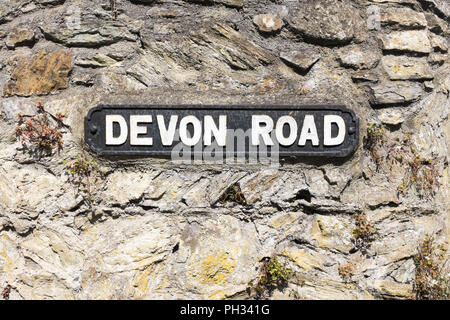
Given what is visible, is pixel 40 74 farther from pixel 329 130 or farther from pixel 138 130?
pixel 329 130

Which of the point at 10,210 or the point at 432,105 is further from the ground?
the point at 432,105

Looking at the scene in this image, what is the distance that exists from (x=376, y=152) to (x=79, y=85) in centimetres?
152

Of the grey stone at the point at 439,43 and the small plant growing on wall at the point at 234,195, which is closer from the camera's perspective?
the small plant growing on wall at the point at 234,195

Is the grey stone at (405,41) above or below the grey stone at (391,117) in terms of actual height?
above

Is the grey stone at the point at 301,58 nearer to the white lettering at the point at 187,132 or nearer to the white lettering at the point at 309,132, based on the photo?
the white lettering at the point at 309,132

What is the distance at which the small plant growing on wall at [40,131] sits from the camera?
2037 mm

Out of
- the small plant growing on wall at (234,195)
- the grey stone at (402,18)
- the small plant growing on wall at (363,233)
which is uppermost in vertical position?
the grey stone at (402,18)

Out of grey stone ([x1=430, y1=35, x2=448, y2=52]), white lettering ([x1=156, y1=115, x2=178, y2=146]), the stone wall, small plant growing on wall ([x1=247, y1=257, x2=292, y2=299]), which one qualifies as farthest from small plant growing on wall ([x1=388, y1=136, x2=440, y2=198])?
white lettering ([x1=156, y1=115, x2=178, y2=146])

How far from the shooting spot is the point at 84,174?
2.04 metres

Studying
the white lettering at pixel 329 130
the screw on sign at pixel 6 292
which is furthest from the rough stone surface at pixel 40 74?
the white lettering at pixel 329 130

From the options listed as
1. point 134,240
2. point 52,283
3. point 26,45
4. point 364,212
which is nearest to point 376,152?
point 364,212

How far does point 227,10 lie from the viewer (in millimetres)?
2078

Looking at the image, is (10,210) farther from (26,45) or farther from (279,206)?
(279,206)

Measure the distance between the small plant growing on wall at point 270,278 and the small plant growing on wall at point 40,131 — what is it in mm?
1164
